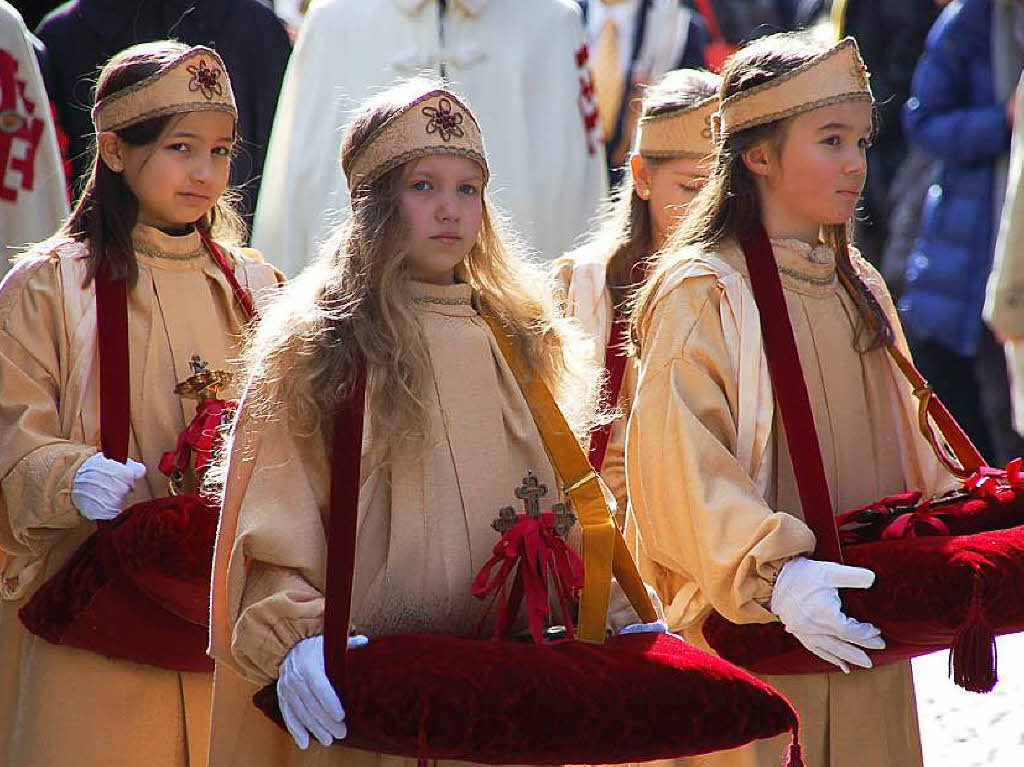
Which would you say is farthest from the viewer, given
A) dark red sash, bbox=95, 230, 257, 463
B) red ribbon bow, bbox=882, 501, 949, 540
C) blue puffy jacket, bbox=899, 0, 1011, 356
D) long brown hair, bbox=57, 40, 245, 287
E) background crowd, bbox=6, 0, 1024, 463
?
blue puffy jacket, bbox=899, 0, 1011, 356

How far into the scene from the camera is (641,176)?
5.37 meters

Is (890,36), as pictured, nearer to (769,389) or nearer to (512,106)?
(512,106)

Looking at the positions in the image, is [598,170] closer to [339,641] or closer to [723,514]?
[723,514]

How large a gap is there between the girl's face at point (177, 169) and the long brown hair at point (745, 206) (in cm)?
113

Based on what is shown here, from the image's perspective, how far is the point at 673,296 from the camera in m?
4.15

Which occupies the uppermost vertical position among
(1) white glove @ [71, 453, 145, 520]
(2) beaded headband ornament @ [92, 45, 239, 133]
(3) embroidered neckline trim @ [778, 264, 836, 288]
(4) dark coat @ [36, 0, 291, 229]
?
(4) dark coat @ [36, 0, 291, 229]

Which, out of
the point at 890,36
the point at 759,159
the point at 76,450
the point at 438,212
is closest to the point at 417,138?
the point at 438,212

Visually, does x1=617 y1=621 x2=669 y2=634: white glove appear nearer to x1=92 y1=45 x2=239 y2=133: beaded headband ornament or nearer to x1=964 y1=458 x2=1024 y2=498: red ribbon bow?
x1=964 y1=458 x2=1024 y2=498: red ribbon bow

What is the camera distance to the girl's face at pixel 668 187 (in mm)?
5234

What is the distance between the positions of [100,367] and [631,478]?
4.21 feet

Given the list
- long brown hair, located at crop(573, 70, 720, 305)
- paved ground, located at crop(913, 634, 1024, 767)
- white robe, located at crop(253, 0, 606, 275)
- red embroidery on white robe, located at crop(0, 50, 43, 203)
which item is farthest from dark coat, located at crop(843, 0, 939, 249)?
red embroidery on white robe, located at crop(0, 50, 43, 203)

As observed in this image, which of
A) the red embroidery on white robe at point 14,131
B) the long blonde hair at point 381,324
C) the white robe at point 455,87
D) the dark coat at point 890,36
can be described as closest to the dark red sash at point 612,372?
the long blonde hair at point 381,324

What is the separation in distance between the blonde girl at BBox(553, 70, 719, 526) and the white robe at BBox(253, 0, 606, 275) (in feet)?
4.01

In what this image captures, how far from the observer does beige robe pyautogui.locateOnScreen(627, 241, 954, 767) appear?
390 cm
